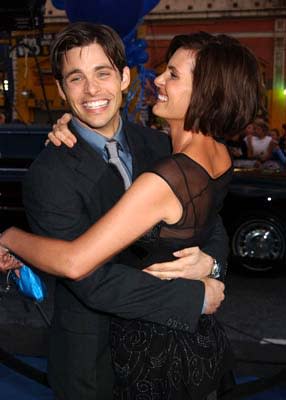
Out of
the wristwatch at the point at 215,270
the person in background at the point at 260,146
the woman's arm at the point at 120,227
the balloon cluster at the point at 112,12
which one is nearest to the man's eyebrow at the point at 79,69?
the woman's arm at the point at 120,227

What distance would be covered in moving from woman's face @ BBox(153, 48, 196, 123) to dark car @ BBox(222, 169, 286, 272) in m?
5.03

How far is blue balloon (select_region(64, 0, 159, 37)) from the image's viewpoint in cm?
682

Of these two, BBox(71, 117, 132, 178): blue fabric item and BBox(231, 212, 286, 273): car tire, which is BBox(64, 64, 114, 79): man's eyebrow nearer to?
BBox(71, 117, 132, 178): blue fabric item

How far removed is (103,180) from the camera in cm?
200

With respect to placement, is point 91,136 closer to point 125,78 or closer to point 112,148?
point 112,148

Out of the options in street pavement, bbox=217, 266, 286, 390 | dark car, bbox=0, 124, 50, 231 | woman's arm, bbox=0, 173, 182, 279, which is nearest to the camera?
woman's arm, bbox=0, 173, 182, 279

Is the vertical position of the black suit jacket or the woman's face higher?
the woman's face

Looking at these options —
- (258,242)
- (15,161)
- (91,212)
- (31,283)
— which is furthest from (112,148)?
(15,161)

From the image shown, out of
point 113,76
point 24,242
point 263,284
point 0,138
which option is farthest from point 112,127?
point 0,138

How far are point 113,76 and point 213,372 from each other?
1036 mm

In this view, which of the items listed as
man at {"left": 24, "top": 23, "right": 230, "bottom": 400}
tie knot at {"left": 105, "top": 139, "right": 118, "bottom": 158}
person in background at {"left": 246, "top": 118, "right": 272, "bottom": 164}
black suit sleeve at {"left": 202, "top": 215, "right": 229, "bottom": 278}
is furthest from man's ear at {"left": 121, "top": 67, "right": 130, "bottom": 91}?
person in background at {"left": 246, "top": 118, "right": 272, "bottom": 164}

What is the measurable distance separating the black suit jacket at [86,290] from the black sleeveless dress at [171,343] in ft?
0.21

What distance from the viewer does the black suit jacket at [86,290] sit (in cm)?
189

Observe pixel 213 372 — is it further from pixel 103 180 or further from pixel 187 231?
pixel 103 180
